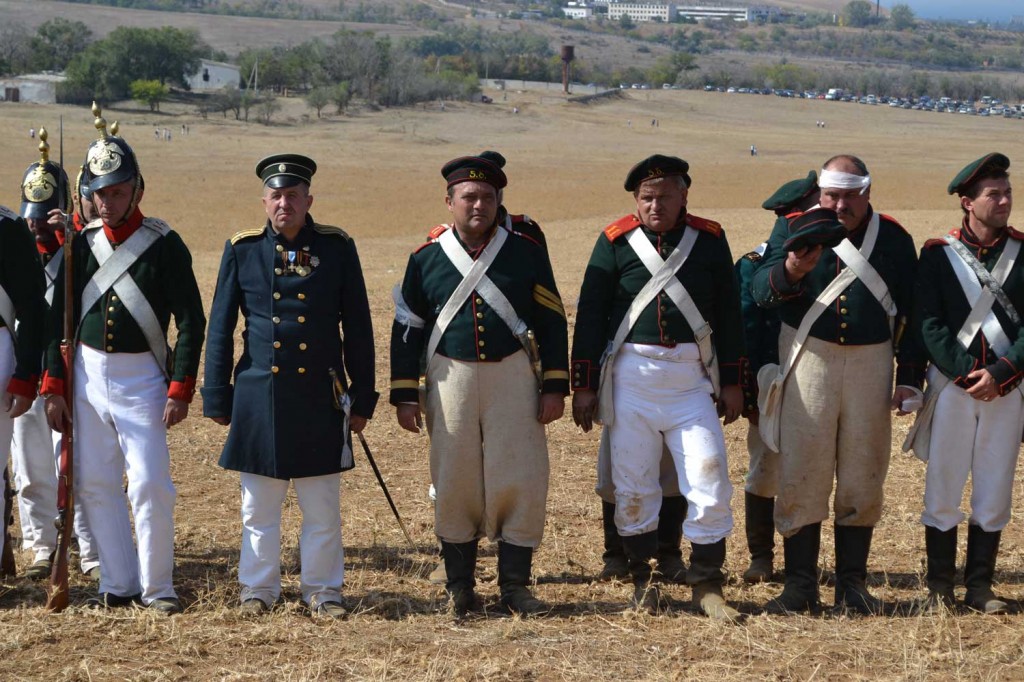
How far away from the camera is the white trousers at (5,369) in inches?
239

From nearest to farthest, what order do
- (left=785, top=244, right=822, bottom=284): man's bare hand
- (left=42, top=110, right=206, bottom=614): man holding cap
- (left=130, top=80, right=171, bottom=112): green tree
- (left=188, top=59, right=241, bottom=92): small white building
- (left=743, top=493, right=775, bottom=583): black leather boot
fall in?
1. (left=785, top=244, right=822, bottom=284): man's bare hand
2. (left=42, top=110, right=206, bottom=614): man holding cap
3. (left=743, top=493, right=775, bottom=583): black leather boot
4. (left=130, top=80, right=171, bottom=112): green tree
5. (left=188, top=59, right=241, bottom=92): small white building

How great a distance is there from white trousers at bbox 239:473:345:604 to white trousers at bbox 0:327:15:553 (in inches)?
45.6

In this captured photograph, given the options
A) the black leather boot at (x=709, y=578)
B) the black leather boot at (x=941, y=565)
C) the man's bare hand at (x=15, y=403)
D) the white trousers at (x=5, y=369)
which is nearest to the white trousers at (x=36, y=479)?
the white trousers at (x=5, y=369)

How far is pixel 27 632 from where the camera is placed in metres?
5.52

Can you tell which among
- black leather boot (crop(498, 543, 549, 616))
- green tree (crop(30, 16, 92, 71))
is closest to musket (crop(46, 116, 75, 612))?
black leather boot (crop(498, 543, 549, 616))

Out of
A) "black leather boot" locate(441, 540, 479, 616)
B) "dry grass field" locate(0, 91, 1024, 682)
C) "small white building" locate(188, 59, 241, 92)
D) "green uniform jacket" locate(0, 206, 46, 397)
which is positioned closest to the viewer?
"dry grass field" locate(0, 91, 1024, 682)

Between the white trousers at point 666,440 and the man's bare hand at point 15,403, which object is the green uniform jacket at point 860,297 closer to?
the white trousers at point 666,440

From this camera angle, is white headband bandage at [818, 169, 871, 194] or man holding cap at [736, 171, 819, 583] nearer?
white headband bandage at [818, 169, 871, 194]

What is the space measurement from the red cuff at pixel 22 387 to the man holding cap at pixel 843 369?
3.37m

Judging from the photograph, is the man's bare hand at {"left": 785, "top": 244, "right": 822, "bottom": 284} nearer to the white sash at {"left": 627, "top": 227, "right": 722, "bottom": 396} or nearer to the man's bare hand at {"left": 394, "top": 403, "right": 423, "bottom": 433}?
the white sash at {"left": 627, "top": 227, "right": 722, "bottom": 396}

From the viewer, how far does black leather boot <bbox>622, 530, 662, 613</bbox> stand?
6031mm

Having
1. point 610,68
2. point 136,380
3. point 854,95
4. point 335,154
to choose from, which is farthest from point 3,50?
point 136,380

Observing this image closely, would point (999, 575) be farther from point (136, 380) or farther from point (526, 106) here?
point (526, 106)

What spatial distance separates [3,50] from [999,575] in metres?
79.9
